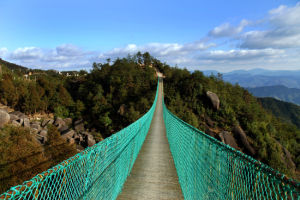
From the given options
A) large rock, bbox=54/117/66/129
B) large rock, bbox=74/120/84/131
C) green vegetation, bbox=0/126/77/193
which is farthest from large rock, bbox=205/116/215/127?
large rock, bbox=54/117/66/129

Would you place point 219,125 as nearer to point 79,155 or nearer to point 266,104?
point 79,155

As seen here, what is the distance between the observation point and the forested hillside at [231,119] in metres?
31.5

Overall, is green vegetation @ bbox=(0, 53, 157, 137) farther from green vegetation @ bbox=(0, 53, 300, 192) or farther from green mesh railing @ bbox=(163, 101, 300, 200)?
green mesh railing @ bbox=(163, 101, 300, 200)

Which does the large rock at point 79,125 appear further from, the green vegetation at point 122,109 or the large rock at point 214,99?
the large rock at point 214,99

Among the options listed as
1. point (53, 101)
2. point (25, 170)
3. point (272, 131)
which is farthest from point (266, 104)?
point (25, 170)

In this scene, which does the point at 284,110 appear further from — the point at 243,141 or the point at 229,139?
the point at 229,139

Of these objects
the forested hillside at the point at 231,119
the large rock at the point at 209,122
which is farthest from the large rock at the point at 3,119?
the large rock at the point at 209,122

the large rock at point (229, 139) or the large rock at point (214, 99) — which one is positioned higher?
the large rock at point (214, 99)

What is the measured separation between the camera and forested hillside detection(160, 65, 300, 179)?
31497 mm

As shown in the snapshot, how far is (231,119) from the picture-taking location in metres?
36.8

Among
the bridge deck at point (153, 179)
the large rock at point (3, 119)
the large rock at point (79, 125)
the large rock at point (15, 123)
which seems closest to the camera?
the bridge deck at point (153, 179)

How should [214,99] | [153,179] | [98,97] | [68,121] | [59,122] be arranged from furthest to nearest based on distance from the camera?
[98,97], [68,121], [59,122], [214,99], [153,179]

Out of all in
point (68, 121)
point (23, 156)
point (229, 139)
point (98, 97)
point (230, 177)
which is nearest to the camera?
point (230, 177)

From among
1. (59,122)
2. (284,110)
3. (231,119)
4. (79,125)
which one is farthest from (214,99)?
(284,110)
